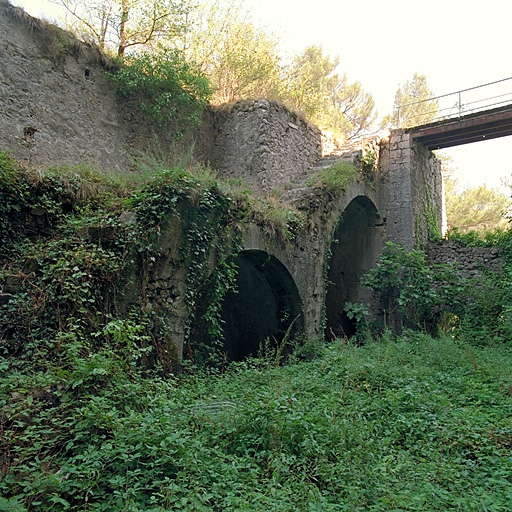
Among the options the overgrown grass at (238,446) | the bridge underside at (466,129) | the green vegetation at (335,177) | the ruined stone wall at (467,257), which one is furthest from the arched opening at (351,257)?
the overgrown grass at (238,446)

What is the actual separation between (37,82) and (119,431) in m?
7.25

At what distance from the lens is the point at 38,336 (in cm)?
445

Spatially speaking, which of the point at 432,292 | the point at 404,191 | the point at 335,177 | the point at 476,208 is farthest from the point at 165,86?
the point at 476,208

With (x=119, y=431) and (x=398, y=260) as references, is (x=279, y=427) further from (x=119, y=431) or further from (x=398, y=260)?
(x=398, y=260)

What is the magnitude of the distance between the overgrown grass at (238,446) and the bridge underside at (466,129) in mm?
8157

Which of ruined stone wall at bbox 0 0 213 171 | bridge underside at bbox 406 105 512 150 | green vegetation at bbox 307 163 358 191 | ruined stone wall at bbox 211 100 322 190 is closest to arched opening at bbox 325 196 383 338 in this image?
green vegetation at bbox 307 163 358 191

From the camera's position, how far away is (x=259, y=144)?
1105 cm

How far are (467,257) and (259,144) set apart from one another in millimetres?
5965

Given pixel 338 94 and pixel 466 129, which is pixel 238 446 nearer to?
pixel 466 129

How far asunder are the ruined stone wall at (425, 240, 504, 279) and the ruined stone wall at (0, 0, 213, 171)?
774cm

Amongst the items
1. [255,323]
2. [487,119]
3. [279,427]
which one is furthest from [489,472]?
[487,119]

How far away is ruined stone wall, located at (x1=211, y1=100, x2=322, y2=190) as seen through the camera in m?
11.0

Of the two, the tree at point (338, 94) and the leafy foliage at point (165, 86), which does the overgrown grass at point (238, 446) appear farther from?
the tree at point (338, 94)

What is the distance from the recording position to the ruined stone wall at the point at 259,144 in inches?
432
